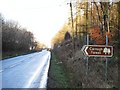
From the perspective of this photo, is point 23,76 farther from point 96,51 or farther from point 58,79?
point 96,51

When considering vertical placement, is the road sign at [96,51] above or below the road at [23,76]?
above

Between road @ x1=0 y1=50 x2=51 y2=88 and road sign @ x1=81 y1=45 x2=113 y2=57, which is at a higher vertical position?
road sign @ x1=81 y1=45 x2=113 y2=57

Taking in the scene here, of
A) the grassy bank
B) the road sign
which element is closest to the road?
the grassy bank

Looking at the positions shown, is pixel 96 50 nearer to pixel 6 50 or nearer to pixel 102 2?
pixel 102 2

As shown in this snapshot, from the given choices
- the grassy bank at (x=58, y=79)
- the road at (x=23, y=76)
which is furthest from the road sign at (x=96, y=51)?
the road at (x=23, y=76)

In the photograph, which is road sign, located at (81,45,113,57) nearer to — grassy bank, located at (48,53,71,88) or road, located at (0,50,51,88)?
grassy bank, located at (48,53,71,88)

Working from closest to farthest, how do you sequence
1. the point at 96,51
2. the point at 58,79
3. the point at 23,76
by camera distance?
the point at 96,51, the point at 58,79, the point at 23,76

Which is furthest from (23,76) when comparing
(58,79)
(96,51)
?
(96,51)

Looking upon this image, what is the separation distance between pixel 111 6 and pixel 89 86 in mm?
21309

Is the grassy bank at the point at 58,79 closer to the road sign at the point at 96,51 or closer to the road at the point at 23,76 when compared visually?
the road at the point at 23,76

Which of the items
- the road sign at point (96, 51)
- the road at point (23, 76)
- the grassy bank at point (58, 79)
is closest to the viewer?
the road sign at point (96, 51)

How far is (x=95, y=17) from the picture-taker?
48812 millimetres

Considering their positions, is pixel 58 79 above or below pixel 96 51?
below

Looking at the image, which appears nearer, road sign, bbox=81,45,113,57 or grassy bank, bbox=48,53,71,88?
road sign, bbox=81,45,113,57
